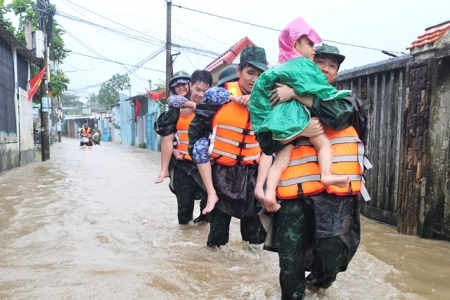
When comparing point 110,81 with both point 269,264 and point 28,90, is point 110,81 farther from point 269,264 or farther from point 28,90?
point 269,264

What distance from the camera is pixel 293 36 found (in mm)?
2264

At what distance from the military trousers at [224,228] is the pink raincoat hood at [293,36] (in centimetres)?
163

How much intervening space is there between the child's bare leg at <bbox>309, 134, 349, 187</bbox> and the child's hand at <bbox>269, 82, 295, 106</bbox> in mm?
253

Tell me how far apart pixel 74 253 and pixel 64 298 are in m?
1.08

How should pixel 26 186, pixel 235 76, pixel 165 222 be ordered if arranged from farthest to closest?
pixel 26 186
pixel 165 222
pixel 235 76

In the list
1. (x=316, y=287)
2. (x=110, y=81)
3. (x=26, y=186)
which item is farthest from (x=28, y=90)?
(x=110, y=81)

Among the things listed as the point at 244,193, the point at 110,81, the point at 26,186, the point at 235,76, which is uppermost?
the point at 110,81

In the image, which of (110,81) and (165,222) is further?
(110,81)

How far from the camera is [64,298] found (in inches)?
104

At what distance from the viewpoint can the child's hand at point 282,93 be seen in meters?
2.18

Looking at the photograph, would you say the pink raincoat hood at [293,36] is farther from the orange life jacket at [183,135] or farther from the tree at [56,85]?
the tree at [56,85]

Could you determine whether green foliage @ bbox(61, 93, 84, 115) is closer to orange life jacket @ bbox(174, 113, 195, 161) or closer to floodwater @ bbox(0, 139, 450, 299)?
floodwater @ bbox(0, 139, 450, 299)

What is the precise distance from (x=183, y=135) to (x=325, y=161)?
2.49 meters

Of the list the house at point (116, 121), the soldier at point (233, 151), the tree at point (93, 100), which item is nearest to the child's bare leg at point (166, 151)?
the soldier at point (233, 151)
